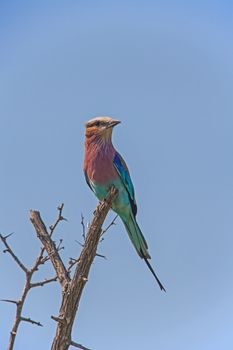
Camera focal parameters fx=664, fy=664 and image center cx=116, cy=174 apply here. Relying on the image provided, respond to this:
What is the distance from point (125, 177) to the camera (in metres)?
6.95

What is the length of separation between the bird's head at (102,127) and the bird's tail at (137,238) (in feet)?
2.92

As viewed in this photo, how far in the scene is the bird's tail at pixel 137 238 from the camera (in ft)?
21.6

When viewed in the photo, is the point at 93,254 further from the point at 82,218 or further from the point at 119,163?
the point at 119,163

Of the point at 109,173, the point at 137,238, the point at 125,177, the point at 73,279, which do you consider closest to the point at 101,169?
the point at 109,173

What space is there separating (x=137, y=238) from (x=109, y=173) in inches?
28.4

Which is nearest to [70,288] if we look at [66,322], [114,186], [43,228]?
[66,322]

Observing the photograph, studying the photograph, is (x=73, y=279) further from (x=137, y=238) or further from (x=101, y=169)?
(x=101, y=169)

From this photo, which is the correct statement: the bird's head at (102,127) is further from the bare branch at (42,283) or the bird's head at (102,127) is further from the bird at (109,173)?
the bare branch at (42,283)

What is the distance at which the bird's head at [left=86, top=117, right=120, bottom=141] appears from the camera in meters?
6.94

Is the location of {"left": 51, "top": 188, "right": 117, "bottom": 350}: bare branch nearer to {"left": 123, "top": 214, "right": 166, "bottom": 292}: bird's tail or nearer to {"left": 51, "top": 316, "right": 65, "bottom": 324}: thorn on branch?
{"left": 51, "top": 316, "right": 65, "bottom": 324}: thorn on branch

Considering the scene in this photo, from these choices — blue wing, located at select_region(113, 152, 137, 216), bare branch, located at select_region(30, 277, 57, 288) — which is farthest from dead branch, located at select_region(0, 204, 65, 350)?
blue wing, located at select_region(113, 152, 137, 216)

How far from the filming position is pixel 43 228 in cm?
539

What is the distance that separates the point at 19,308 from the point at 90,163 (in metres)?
2.71

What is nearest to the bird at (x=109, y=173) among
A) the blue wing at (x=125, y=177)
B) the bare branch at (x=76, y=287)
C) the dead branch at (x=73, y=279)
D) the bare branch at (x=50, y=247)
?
the blue wing at (x=125, y=177)
